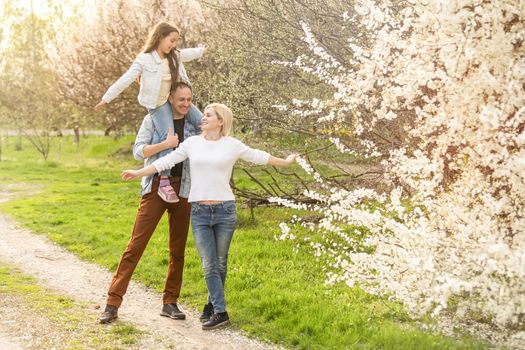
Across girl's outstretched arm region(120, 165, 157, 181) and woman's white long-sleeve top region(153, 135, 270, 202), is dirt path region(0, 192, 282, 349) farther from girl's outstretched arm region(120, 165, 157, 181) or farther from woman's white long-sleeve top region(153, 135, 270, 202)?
girl's outstretched arm region(120, 165, 157, 181)

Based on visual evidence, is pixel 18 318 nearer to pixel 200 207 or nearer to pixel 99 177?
pixel 200 207

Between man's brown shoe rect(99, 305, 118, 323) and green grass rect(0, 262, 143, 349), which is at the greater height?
man's brown shoe rect(99, 305, 118, 323)

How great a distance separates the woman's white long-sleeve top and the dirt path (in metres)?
1.31

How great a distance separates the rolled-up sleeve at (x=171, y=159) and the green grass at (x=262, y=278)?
1.74 m

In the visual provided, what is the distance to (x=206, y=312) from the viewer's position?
20.3ft

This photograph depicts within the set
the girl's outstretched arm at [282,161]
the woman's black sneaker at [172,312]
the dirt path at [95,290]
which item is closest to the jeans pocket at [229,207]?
the girl's outstretched arm at [282,161]

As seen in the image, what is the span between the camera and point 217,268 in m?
5.77

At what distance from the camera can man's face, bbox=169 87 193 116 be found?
603 cm

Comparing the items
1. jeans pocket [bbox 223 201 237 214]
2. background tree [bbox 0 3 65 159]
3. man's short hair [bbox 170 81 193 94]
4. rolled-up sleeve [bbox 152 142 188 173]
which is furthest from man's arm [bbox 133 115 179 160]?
background tree [bbox 0 3 65 159]

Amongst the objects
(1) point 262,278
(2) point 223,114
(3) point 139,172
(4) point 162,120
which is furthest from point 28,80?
(2) point 223,114

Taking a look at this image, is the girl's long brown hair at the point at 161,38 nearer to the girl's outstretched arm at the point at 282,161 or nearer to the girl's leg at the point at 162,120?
the girl's leg at the point at 162,120

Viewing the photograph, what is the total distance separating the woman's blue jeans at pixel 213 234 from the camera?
5656 mm

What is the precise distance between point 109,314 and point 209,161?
73.4 inches

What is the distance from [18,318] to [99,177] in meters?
15.1
